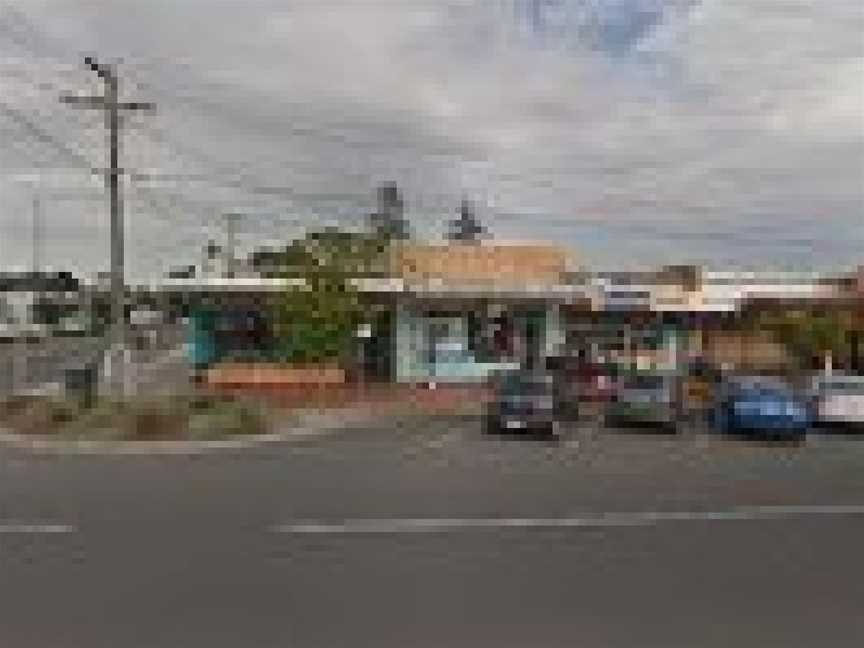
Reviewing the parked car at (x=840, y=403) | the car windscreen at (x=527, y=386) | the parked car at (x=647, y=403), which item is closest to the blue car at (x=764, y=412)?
the parked car at (x=840, y=403)

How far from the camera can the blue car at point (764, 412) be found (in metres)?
27.9

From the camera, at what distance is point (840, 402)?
29.8 metres

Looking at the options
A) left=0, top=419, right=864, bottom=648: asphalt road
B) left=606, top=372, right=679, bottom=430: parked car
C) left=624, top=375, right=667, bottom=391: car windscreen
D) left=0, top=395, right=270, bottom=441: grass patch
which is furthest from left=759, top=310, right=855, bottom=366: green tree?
left=0, top=419, right=864, bottom=648: asphalt road

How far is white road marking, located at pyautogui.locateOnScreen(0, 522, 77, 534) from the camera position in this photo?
12.8 m

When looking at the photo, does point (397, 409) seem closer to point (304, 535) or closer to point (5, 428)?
point (5, 428)

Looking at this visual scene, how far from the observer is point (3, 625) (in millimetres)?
8406

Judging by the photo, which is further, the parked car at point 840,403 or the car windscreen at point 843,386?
the car windscreen at point 843,386

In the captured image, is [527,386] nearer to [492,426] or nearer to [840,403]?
[492,426]

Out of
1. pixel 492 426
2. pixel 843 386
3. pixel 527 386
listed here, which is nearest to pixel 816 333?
pixel 843 386

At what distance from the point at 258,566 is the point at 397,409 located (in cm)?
2368

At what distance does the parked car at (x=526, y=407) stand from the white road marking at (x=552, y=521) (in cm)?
1181

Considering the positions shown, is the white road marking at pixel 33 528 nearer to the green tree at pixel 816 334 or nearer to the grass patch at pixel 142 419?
the grass patch at pixel 142 419

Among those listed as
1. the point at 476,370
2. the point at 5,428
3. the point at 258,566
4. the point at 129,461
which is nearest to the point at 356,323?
the point at 476,370

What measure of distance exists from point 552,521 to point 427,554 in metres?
2.81
